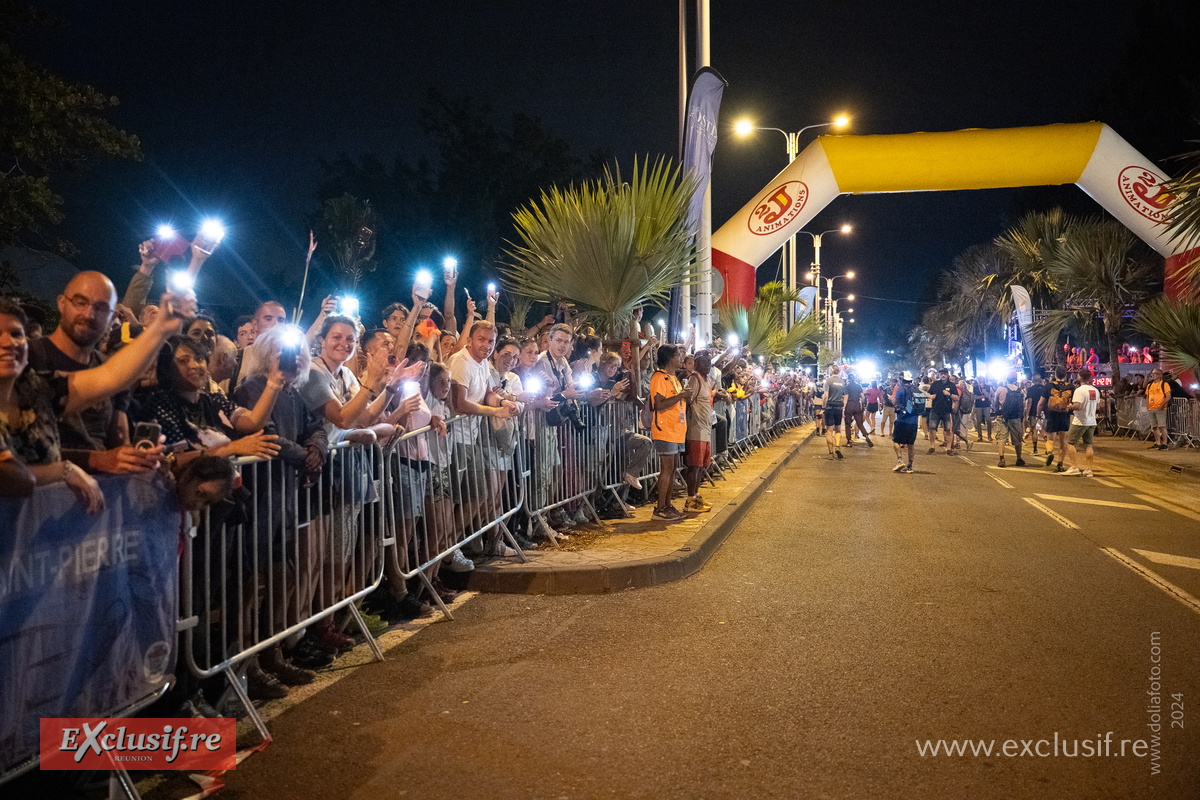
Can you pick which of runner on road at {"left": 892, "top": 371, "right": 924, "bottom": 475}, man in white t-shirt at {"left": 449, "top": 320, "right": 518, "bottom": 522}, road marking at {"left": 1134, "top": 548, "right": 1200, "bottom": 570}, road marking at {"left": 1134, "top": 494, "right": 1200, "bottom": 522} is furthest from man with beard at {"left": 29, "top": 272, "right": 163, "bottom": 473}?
runner on road at {"left": 892, "top": 371, "right": 924, "bottom": 475}

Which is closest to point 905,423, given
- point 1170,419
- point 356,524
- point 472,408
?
point 1170,419

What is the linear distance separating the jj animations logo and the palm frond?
22.0m

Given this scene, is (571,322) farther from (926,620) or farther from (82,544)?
(82,544)

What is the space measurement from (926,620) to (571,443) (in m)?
3.80

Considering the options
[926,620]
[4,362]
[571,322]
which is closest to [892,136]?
[571,322]

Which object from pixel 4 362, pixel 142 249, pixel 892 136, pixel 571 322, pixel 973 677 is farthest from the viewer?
pixel 892 136

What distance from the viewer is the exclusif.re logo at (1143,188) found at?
19.1 meters

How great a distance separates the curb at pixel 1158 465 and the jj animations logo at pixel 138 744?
16250mm

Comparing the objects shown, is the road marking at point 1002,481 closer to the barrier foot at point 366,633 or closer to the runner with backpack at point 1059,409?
the runner with backpack at point 1059,409

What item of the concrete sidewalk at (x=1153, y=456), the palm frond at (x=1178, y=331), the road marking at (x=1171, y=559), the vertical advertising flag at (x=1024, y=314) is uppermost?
the vertical advertising flag at (x=1024, y=314)

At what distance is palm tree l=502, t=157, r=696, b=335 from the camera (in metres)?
9.74

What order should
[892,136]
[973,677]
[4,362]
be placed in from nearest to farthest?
[4,362] → [973,677] → [892,136]

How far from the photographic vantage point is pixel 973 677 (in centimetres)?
476

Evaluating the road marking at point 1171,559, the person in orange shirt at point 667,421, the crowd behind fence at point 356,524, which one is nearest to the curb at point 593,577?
the crowd behind fence at point 356,524
